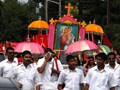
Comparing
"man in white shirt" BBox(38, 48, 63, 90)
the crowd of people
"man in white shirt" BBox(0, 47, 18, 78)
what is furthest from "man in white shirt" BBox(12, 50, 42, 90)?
"man in white shirt" BBox(0, 47, 18, 78)

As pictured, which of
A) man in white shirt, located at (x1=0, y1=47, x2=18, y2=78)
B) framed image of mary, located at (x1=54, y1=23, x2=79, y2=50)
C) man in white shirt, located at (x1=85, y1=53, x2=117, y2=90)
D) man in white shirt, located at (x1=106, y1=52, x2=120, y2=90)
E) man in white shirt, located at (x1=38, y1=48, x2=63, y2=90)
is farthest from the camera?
framed image of mary, located at (x1=54, y1=23, x2=79, y2=50)

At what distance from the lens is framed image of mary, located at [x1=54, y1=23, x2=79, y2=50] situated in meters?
24.2

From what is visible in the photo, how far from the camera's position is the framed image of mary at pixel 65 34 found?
952 inches

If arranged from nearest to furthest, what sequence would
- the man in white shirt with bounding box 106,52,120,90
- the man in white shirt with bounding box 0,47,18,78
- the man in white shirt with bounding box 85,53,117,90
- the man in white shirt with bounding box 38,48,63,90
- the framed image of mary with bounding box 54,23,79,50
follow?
1. the man in white shirt with bounding box 85,53,117,90
2. the man in white shirt with bounding box 106,52,120,90
3. the man in white shirt with bounding box 38,48,63,90
4. the man in white shirt with bounding box 0,47,18,78
5. the framed image of mary with bounding box 54,23,79,50

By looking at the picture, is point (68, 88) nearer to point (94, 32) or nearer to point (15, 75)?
point (15, 75)

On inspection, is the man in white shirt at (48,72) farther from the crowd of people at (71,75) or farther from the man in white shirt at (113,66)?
the man in white shirt at (113,66)

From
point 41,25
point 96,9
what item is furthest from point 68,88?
point 96,9

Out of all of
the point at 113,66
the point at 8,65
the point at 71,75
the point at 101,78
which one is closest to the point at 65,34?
the point at 8,65

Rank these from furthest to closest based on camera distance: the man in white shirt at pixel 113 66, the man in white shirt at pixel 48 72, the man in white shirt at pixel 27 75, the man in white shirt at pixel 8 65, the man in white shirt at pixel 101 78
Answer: the man in white shirt at pixel 8 65 → the man in white shirt at pixel 48 72 → the man in white shirt at pixel 113 66 → the man in white shirt at pixel 27 75 → the man in white shirt at pixel 101 78

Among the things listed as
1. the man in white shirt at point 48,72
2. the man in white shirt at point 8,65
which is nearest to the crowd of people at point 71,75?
the man in white shirt at point 48,72

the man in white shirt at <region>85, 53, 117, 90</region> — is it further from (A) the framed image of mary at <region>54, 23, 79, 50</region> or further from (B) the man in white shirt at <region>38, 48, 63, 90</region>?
(A) the framed image of mary at <region>54, 23, 79, 50</region>

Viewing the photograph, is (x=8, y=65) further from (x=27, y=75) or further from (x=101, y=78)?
(x=101, y=78)

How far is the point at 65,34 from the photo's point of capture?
2467cm

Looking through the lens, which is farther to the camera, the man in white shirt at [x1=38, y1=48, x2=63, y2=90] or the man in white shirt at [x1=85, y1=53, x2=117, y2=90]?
the man in white shirt at [x1=38, y1=48, x2=63, y2=90]
